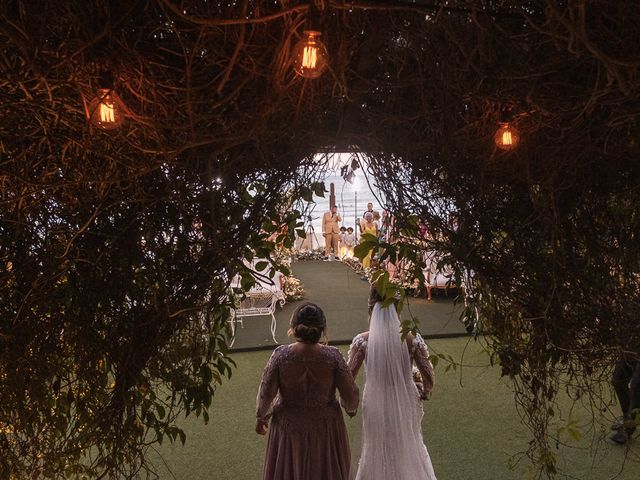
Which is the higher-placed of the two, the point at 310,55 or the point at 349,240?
the point at 349,240

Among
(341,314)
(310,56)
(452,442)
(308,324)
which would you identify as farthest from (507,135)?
(341,314)

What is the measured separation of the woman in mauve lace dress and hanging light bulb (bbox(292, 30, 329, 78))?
1822 millimetres

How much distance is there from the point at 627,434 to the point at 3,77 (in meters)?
2.54

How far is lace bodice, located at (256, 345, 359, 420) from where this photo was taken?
3.04 meters

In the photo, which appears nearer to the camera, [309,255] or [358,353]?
[358,353]

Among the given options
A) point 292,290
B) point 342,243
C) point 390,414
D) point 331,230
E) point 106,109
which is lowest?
point 390,414

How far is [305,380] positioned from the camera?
3.04 metres

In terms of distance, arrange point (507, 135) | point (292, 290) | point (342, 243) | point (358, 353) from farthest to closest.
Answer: point (342, 243)
point (292, 290)
point (358, 353)
point (507, 135)

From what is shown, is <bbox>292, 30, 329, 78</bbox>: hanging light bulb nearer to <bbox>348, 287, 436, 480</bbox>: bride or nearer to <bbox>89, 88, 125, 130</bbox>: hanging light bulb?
<bbox>89, 88, 125, 130</bbox>: hanging light bulb

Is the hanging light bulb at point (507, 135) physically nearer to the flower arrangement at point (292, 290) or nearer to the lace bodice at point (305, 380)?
the lace bodice at point (305, 380)

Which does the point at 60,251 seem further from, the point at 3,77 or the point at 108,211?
the point at 3,77

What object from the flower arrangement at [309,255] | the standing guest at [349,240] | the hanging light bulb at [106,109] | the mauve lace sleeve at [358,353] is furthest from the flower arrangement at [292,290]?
the hanging light bulb at [106,109]

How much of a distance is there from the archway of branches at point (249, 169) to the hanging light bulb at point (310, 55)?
0.16 feet

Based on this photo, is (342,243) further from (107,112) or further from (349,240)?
(107,112)
